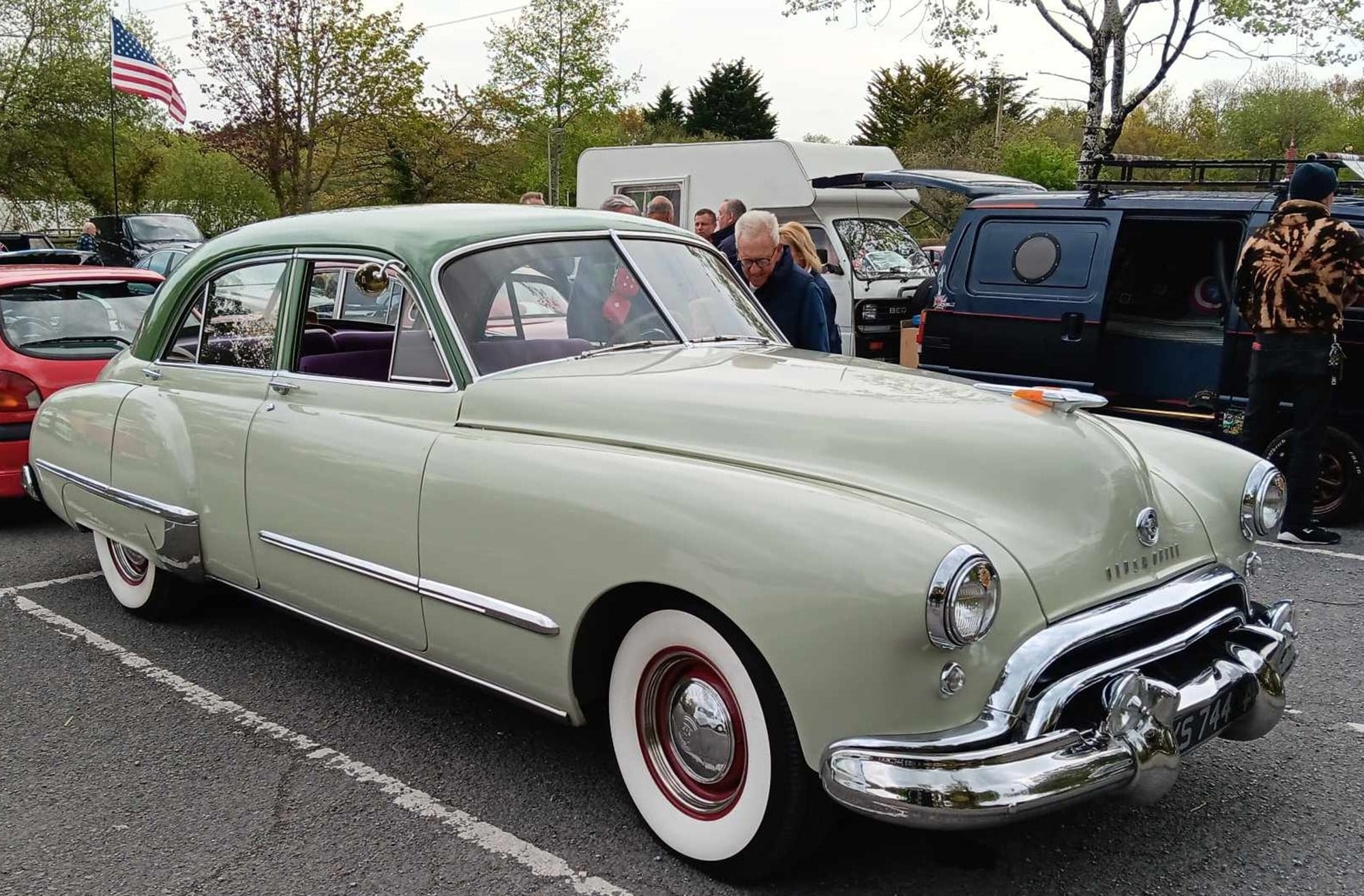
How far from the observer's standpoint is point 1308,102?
4319 centimetres

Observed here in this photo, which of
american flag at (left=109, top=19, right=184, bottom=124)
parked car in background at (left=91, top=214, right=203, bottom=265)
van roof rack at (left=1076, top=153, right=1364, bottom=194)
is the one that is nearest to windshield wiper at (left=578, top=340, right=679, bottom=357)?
van roof rack at (left=1076, top=153, right=1364, bottom=194)

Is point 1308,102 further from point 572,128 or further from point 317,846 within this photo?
point 317,846

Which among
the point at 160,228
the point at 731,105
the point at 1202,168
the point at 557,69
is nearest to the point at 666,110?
the point at 731,105

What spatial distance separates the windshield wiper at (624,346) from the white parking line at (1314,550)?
396cm

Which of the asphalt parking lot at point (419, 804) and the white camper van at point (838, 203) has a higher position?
the white camper van at point (838, 203)

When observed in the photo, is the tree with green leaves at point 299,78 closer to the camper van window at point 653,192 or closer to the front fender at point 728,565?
the camper van window at point 653,192

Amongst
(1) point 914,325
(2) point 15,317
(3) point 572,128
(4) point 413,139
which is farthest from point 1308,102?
(2) point 15,317

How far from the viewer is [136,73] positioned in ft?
60.1

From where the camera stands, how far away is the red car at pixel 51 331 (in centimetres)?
623

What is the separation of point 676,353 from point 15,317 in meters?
4.88

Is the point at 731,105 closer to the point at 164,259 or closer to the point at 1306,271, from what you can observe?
the point at 164,259

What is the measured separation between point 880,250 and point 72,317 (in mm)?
8489

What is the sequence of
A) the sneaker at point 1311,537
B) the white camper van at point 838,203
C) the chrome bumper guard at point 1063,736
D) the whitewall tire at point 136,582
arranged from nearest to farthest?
the chrome bumper guard at point 1063,736, the whitewall tire at point 136,582, the sneaker at point 1311,537, the white camper van at point 838,203

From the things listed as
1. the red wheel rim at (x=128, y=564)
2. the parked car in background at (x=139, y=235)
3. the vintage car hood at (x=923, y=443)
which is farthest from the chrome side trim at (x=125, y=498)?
the parked car in background at (x=139, y=235)
